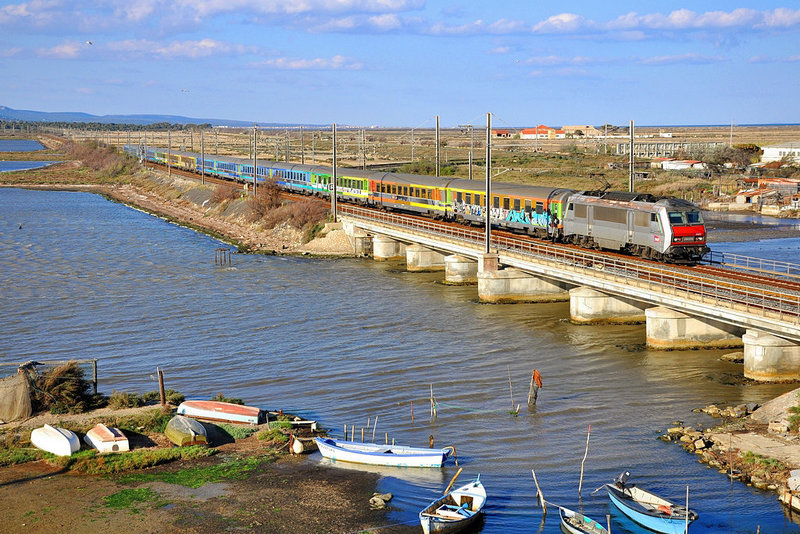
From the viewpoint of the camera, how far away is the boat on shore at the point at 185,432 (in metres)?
29.9

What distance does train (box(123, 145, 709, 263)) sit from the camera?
4650 centimetres

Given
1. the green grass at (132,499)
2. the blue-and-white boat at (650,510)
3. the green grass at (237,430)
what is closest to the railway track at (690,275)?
the blue-and-white boat at (650,510)

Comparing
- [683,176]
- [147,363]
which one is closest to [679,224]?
[147,363]

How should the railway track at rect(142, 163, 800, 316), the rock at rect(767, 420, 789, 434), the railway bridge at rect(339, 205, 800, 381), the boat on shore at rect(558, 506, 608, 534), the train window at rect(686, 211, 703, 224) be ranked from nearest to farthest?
1. the boat on shore at rect(558, 506, 608, 534)
2. the rock at rect(767, 420, 789, 434)
3. the railway bridge at rect(339, 205, 800, 381)
4. the railway track at rect(142, 163, 800, 316)
5. the train window at rect(686, 211, 703, 224)

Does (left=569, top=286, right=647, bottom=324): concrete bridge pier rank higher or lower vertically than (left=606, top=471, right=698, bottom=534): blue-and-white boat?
higher

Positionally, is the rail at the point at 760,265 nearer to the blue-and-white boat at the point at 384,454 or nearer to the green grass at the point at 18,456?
the blue-and-white boat at the point at 384,454

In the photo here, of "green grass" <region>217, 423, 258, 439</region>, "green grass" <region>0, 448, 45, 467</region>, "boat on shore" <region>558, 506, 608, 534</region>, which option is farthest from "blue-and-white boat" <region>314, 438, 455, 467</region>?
"green grass" <region>0, 448, 45, 467</region>

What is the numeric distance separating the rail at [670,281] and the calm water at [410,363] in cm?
290

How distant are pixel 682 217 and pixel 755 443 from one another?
19.2 meters

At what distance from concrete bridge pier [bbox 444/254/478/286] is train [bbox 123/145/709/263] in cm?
355

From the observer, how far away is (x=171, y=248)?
273 feet

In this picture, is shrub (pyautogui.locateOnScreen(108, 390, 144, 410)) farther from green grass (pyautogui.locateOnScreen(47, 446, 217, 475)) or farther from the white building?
the white building

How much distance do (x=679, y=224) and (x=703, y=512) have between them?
77.4 ft

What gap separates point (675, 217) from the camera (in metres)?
46.1
